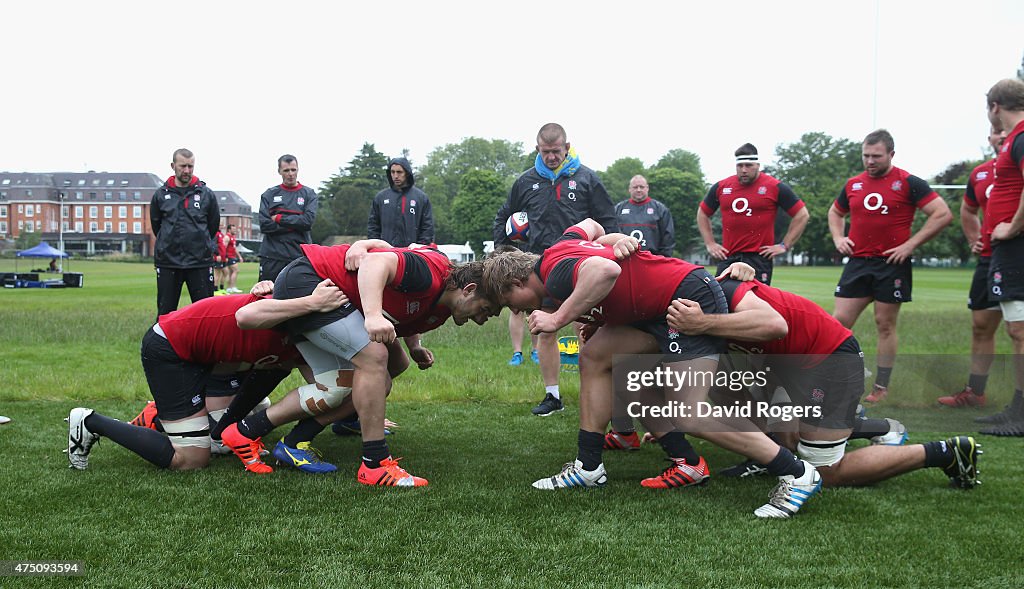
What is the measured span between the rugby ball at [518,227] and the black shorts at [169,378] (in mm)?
3641

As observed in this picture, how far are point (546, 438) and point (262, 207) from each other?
20.6 ft

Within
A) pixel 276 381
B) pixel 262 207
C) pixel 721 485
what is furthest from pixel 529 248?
pixel 262 207

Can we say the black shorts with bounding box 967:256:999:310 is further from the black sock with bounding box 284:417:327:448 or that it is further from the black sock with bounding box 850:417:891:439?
the black sock with bounding box 284:417:327:448

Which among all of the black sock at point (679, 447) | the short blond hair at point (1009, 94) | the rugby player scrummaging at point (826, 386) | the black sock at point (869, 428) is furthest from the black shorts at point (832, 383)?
A: the short blond hair at point (1009, 94)

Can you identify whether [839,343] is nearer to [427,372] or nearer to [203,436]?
[203,436]

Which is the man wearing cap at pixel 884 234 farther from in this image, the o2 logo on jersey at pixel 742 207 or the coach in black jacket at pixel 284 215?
the coach in black jacket at pixel 284 215

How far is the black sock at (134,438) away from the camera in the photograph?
13.9ft

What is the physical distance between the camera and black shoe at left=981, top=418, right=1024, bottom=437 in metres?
5.36

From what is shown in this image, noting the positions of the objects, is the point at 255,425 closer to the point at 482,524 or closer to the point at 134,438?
the point at 134,438

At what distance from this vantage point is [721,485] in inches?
162

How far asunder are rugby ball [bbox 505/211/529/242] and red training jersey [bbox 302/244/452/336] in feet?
9.49

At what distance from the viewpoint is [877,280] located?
6.77 metres

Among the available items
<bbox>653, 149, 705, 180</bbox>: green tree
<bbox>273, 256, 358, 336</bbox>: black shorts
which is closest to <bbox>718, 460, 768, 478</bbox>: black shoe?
<bbox>273, 256, 358, 336</bbox>: black shorts

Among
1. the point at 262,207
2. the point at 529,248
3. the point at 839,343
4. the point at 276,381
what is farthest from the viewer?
the point at 262,207
